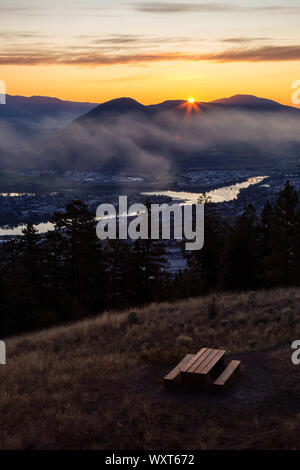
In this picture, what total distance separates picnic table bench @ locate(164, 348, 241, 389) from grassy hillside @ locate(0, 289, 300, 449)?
0.31 meters

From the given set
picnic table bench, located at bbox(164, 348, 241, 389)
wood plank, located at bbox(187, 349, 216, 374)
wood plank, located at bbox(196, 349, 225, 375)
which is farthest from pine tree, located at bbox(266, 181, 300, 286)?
picnic table bench, located at bbox(164, 348, 241, 389)

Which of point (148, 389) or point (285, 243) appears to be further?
point (285, 243)

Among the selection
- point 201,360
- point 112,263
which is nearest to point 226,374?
point 201,360

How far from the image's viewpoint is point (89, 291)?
110 ft

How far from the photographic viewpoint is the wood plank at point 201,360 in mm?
10734

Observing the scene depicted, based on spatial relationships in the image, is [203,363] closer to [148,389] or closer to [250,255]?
[148,389]

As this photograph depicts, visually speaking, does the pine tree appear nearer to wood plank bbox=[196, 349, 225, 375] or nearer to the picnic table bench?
wood plank bbox=[196, 349, 225, 375]

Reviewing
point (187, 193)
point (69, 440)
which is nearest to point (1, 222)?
point (187, 193)

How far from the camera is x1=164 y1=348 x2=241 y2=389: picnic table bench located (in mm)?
10492

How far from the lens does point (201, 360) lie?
37.1 ft

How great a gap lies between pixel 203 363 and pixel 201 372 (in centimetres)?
61

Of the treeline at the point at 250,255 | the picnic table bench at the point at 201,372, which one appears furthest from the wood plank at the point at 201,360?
the treeline at the point at 250,255

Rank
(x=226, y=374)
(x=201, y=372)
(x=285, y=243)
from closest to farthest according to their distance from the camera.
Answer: (x=201, y=372), (x=226, y=374), (x=285, y=243)

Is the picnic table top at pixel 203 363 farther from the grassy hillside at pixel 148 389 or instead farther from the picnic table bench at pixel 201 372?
the grassy hillside at pixel 148 389
